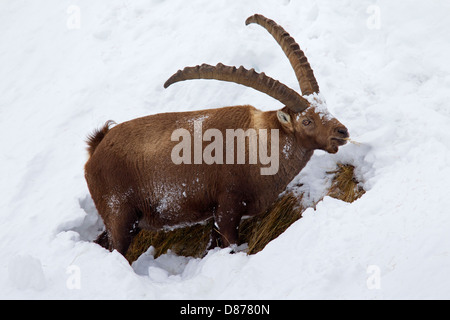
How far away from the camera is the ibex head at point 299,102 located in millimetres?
5770

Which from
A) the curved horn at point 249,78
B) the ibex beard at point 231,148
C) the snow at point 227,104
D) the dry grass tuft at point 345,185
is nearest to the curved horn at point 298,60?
the curved horn at point 249,78

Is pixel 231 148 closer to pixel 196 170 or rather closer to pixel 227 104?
pixel 196 170

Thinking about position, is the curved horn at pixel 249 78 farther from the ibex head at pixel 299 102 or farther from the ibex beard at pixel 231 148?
the ibex beard at pixel 231 148

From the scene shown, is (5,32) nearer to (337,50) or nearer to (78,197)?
(78,197)

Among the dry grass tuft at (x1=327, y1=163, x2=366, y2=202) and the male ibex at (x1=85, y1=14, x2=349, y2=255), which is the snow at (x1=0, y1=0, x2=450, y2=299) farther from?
the male ibex at (x1=85, y1=14, x2=349, y2=255)

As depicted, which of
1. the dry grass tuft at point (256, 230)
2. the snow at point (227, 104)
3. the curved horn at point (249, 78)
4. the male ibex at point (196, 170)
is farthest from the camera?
the dry grass tuft at point (256, 230)

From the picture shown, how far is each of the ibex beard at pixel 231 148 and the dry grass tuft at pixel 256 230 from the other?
72 cm

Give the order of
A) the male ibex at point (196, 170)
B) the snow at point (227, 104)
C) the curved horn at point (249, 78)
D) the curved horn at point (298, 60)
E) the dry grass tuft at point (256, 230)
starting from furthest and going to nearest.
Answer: the dry grass tuft at point (256, 230) → the curved horn at point (298, 60) → the male ibex at point (196, 170) → the curved horn at point (249, 78) → the snow at point (227, 104)

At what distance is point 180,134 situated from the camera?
6312 mm

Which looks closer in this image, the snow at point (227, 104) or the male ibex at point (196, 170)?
the snow at point (227, 104)

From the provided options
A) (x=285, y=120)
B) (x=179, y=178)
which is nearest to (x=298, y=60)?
(x=285, y=120)

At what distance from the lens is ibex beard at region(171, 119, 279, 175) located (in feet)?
20.1

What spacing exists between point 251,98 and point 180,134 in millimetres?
1835

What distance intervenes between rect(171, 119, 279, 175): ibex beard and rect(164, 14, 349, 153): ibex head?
303mm
